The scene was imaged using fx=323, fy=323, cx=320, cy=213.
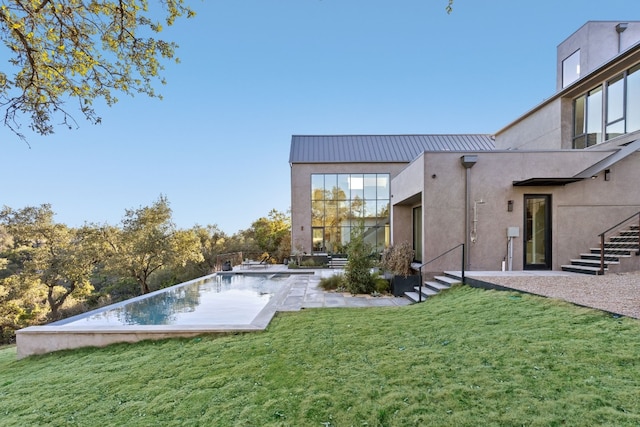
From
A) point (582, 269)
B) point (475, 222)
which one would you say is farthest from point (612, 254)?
point (475, 222)

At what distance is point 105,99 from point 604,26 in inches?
648

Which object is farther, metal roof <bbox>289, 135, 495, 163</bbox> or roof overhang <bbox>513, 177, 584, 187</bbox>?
metal roof <bbox>289, 135, 495, 163</bbox>

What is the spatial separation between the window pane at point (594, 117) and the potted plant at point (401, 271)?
713 centimetres

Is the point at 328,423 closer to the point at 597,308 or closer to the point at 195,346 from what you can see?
the point at 195,346

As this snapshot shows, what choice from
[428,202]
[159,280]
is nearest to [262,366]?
[428,202]

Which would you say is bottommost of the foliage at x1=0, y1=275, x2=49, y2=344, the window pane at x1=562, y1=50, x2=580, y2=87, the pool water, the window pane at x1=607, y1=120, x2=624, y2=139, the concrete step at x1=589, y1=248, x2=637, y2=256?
the foliage at x1=0, y1=275, x2=49, y2=344

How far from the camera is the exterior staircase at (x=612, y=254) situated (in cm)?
749

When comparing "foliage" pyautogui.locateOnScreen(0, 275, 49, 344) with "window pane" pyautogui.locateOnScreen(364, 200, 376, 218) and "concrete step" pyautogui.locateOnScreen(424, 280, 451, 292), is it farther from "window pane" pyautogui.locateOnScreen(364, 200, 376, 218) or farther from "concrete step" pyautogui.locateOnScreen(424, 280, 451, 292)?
"concrete step" pyautogui.locateOnScreen(424, 280, 451, 292)

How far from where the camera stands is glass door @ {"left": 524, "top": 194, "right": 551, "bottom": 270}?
8703 millimetres

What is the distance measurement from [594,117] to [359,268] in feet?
29.6

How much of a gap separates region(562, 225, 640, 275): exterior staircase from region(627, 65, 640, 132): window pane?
2932 mm

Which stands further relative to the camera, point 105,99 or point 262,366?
point 105,99

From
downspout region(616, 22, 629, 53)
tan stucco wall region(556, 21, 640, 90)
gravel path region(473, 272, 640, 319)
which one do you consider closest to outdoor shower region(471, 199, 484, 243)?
gravel path region(473, 272, 640, 319)

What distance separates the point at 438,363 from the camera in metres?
3.34
